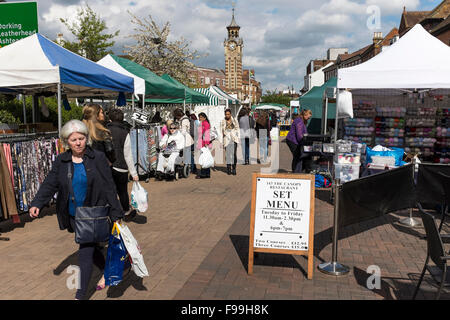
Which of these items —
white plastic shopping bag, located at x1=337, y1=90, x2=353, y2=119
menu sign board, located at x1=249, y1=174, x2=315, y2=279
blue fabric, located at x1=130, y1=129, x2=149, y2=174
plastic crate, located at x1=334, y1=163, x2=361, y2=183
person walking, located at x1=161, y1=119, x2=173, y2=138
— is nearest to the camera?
menu sign board, located at x1=249, y1=174, x2=315, y2=279

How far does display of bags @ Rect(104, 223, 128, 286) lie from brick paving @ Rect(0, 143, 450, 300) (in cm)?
40

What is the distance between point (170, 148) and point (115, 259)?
6.93 meters

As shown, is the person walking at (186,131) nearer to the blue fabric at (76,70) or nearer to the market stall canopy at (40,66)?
the blue fabric at (76,70)

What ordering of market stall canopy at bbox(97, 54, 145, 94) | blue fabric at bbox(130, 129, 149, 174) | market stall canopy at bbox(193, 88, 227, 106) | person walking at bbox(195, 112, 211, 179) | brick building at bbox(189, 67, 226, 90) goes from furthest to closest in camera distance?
brick building at bbox(189, 67, 226, 90) → market stall canopy at bbox(193, 88, 227, 106) → person walking at bbox(195, 112, 211, 179) → market stall canopy at bbox(97, 54, 145, 94) → blue fabric at bbox(130, 129, 149, 174)

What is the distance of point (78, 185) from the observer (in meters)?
3.55

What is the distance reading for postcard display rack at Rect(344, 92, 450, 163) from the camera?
29.1 ft

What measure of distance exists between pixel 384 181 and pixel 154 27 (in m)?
24.9

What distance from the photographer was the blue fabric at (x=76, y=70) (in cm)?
680

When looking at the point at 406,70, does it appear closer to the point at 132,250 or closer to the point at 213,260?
the point at 213,260

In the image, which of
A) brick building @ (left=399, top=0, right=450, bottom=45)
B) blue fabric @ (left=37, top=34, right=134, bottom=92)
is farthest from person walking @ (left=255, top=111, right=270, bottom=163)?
brick building @ (left=399, top=0, right=450, bottom=45)

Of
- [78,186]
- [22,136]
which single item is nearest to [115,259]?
[78,186]

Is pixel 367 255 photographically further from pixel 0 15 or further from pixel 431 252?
pixel 0 15

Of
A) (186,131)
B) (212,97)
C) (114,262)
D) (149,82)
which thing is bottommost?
(114,262)

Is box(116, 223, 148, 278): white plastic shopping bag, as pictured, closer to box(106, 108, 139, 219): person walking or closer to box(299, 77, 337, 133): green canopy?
box(106, 108, 139, 219): person walking
